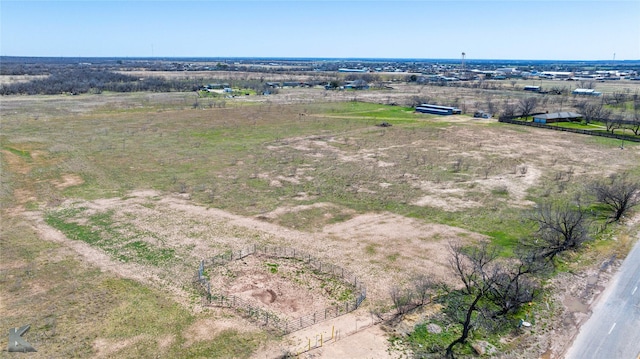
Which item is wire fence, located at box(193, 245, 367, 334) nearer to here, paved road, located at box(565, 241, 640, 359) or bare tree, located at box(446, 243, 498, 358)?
bare tree, located at box(446, 243, 498, 358)

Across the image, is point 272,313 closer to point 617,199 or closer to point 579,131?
point 617,199

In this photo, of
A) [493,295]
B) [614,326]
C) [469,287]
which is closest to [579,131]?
[614,326]

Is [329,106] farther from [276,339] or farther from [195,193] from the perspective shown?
[276,339]

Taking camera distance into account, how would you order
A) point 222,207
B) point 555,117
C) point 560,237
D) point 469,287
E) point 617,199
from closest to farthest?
point 469,287, point 560,237, point 617,199, point 222,207, point 555,117

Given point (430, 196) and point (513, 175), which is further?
point (513, 175)

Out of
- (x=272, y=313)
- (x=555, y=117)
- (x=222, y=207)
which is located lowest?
(x=272, y=313)

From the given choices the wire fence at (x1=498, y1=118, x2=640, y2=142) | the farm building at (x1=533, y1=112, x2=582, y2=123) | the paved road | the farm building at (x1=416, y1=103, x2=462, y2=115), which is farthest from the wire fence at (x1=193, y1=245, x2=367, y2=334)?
the farm building at (x1=416, y1=103, x2=462, y2=115)

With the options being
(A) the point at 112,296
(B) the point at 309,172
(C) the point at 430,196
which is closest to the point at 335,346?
(A) the point at 112,296
